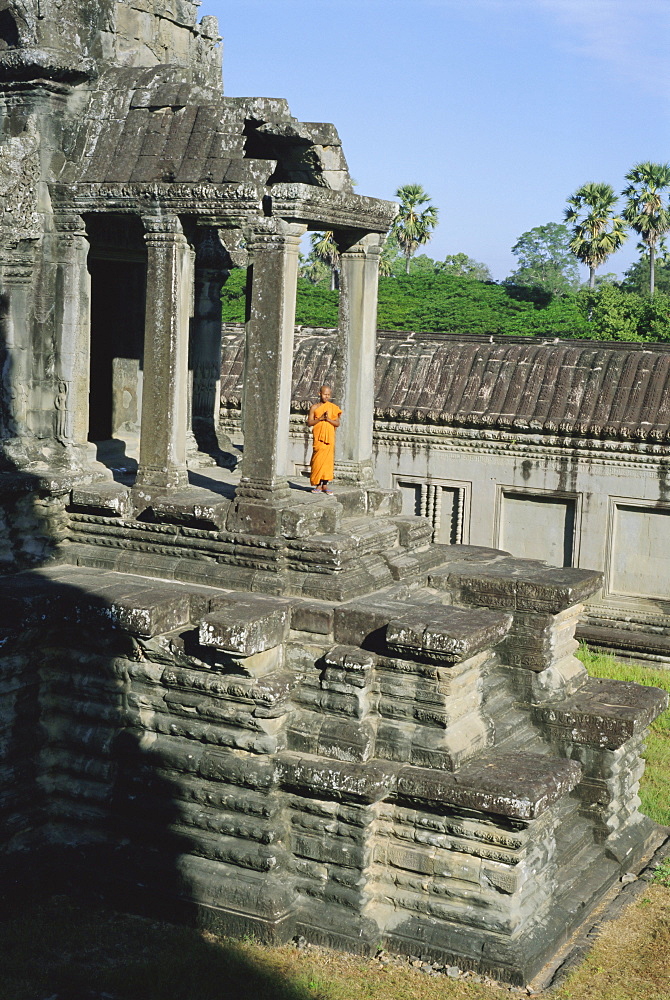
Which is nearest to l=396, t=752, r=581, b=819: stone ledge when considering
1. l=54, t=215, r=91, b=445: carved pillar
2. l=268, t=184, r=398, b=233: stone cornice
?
l=268, t=184, r=398, b=233: stone cornice

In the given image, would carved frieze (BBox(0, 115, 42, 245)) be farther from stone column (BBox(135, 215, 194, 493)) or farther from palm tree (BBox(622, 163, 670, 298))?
palm tree (BBox(622, 163, 670, 298))

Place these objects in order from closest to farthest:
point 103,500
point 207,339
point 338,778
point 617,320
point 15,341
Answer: point 338,778
point 103,500
point 15,341
point 207,339
point 617,320

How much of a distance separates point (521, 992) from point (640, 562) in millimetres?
8172

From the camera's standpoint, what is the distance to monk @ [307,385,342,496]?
10359 mm

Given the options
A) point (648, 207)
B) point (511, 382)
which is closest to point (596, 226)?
point (648, 207)

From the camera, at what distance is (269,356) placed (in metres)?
9.56

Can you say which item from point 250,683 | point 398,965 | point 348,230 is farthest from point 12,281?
point 398,965

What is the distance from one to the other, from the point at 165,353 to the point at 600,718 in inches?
182

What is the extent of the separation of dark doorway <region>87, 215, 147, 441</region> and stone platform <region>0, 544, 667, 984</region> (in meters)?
3.27

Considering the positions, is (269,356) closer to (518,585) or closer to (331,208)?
(331,208)

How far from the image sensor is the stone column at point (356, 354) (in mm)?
10523

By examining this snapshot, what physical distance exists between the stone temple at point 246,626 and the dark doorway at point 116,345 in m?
0.71

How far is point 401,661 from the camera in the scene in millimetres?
8570

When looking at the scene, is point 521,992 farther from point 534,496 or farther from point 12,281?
point 534,496
